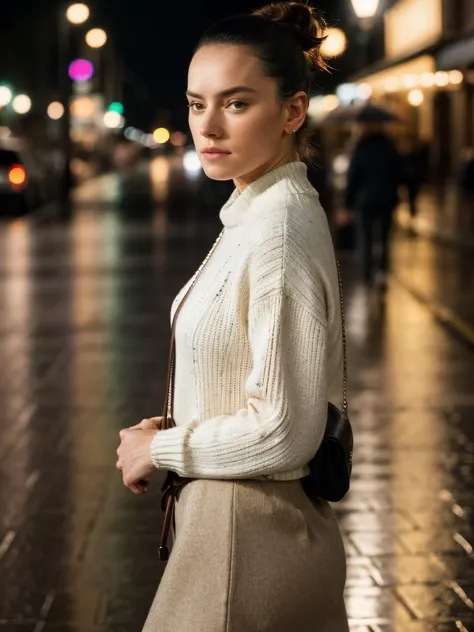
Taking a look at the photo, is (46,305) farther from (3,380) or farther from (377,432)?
(377,432)

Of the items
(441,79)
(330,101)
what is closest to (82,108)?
(330,101)

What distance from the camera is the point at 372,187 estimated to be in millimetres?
16734

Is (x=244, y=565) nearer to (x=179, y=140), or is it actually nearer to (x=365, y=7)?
(x=365, y=7)

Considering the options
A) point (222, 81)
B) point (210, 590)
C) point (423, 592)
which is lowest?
point (423, 592)

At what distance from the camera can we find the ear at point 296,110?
2.67m

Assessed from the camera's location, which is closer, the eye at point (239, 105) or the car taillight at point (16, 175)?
the eye at point (239, 105)

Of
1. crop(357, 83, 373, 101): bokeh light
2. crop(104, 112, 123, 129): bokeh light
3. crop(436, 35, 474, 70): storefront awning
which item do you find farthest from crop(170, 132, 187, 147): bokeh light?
crop(436, 35, 474, 70): storefront awning

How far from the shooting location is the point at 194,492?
262 centimetres

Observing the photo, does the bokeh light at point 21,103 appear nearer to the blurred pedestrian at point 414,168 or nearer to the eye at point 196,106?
the blurred pedestrian at point 414,168

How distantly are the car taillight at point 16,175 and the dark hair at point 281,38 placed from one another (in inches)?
1257

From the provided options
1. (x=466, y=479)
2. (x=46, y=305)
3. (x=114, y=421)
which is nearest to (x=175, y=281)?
(x=46, y=305)

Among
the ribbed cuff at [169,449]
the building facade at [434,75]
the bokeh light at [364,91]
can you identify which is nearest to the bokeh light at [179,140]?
the building facade at [434,75]

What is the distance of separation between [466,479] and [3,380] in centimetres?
424

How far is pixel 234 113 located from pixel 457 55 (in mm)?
26409
